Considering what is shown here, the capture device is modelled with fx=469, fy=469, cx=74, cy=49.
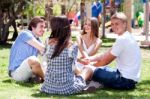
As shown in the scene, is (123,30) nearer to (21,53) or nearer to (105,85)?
(105,85)

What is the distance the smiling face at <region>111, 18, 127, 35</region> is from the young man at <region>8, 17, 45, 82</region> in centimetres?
140

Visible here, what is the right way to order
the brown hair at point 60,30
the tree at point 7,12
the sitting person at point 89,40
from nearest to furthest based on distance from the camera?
1. the brown hair at point 60,30
2. the sitting person at point 89,40
3. the tree at point 7,12

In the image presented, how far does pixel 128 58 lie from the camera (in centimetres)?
719

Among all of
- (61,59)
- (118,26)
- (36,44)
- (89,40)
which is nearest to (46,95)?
(61,59)

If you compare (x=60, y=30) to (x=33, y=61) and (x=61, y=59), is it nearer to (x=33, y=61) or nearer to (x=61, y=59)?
(x=61, y=59)

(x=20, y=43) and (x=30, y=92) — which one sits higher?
(x=20, y=43)

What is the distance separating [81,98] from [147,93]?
3.98ft

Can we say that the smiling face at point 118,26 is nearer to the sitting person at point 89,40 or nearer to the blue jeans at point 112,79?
the blue jeans at point 112,79

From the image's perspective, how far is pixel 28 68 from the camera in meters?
7.85

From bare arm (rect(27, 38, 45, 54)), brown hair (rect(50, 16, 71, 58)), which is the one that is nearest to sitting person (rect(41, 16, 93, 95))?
brown hair (rect(50, 16, 71, 58))

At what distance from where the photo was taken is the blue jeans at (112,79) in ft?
23.8

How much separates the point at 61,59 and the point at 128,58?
1.10 meters

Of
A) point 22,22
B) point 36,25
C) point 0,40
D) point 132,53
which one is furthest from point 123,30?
point 22,22

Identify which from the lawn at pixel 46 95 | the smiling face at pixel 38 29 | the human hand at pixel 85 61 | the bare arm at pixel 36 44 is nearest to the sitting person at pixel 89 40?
the human hand at pixel 85 61
